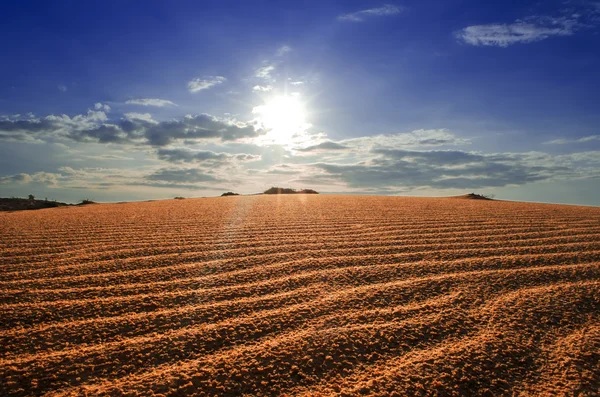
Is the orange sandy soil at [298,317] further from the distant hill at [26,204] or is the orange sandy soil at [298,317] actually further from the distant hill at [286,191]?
the distant hill at [286,191]

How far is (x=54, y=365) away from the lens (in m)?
1.47

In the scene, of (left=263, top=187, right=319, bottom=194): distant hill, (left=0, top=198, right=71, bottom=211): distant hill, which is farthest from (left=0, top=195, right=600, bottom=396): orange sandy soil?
(left=263, top=187, right=319, bottom=194): distant hill

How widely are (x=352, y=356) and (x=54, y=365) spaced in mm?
1323

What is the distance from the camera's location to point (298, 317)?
184 cm

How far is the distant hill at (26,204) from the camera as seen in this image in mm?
9959

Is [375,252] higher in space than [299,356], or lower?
higher

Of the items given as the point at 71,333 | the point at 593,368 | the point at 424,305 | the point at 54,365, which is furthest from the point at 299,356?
the point at 593,368

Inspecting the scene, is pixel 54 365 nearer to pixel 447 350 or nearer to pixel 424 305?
pixel 447 350

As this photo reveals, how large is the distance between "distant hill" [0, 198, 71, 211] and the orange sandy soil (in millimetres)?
8660

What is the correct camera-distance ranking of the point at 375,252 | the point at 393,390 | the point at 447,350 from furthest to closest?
the point at 375,252
the point at 447,350
the point at 393,390

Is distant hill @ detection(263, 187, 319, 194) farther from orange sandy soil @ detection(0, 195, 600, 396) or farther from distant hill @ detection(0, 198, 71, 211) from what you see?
orange sandy soil @ detection(0, 195, 600, 396)

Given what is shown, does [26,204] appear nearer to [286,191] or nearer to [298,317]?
[286,191]

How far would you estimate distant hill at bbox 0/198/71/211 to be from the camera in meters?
9.96

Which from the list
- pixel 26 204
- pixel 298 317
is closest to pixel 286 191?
pixel 26 204
